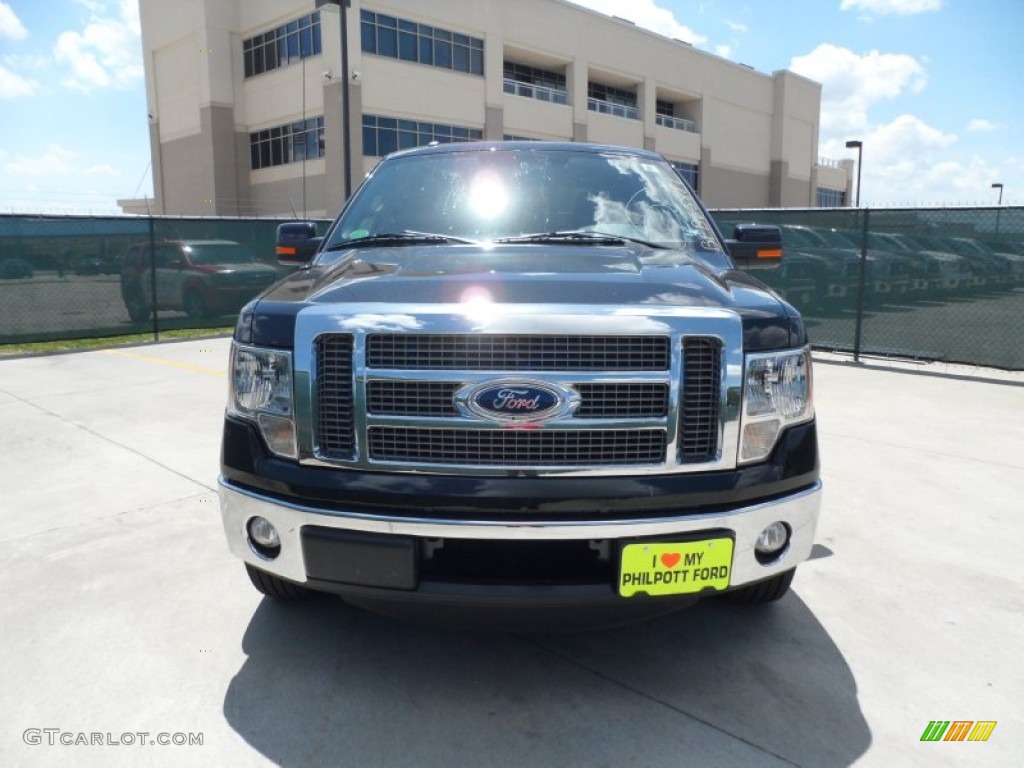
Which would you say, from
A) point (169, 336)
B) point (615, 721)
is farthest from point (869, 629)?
point (169, 336)

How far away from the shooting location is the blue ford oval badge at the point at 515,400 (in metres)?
2.33

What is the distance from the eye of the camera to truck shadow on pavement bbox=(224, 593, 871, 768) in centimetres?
239

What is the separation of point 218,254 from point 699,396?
12.7 metres

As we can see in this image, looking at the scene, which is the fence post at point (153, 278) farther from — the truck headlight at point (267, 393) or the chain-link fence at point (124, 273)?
the truck headlight at point (267, 393)

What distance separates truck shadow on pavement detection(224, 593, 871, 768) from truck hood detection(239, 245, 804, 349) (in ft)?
3.95

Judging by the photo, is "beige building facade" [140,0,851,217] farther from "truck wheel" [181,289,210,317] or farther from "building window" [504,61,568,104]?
"truck wheel" [181,289,210,317]

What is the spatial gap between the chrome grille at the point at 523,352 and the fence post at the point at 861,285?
906 cm

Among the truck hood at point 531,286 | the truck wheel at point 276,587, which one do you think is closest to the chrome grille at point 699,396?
the truck hood at point 531,286

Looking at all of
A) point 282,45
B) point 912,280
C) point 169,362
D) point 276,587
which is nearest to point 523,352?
point 276,587

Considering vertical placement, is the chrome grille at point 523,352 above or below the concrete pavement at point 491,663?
above

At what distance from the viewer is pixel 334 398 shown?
2428 millimetres

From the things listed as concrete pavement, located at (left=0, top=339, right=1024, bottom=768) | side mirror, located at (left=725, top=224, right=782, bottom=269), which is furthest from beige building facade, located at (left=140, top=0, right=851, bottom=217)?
concrete pavement, located at (left=0, top=339, right=1024, bottom=768)

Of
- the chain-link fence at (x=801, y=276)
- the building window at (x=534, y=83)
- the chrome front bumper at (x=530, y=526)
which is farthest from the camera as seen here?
the building window at (x=534, y=83)

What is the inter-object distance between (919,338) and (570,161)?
27.2 feet
